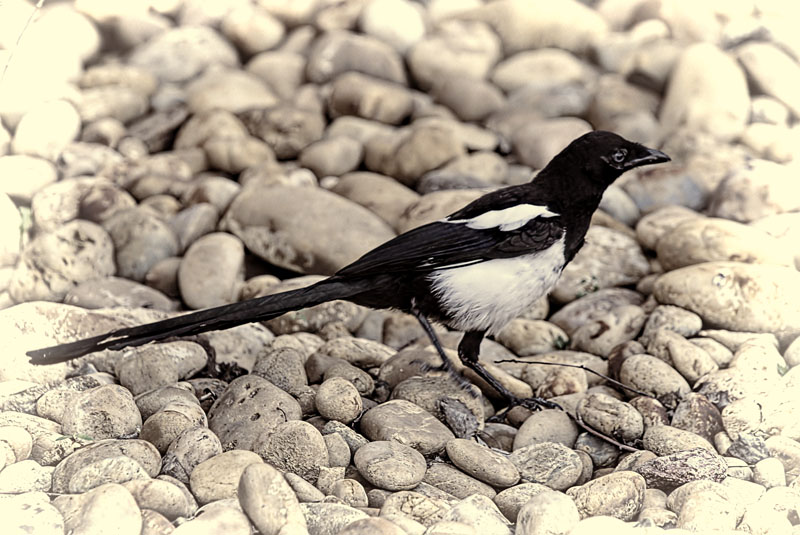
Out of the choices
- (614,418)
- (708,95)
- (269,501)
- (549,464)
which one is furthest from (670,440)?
(708,95)

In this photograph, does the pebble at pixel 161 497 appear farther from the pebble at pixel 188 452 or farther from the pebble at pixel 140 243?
the pebble at pixel 140 243

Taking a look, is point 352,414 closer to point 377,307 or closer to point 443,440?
point 443,440

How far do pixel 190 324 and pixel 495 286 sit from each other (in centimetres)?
96

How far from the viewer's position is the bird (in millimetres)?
2955

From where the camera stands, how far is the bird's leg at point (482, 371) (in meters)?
3.01

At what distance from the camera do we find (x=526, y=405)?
3.03 meters

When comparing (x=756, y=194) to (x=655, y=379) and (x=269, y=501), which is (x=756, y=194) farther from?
(x=269, y=501)

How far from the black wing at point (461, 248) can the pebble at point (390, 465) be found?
68 centimetres

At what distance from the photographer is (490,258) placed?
9.77 ft

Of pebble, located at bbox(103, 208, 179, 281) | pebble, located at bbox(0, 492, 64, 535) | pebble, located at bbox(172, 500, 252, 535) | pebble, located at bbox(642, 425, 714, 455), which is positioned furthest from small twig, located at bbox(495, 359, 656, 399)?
pebble, located at bbox(103, 208, 179, 281)

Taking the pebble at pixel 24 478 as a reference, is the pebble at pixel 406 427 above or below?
below

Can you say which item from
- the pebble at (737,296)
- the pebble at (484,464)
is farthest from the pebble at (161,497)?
the pebble at (737,296)

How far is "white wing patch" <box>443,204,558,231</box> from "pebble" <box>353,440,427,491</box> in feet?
2.74

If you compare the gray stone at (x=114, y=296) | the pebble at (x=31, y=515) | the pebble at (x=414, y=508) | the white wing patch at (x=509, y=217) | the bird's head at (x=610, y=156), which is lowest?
the gray stone at (x=114, y=296)
